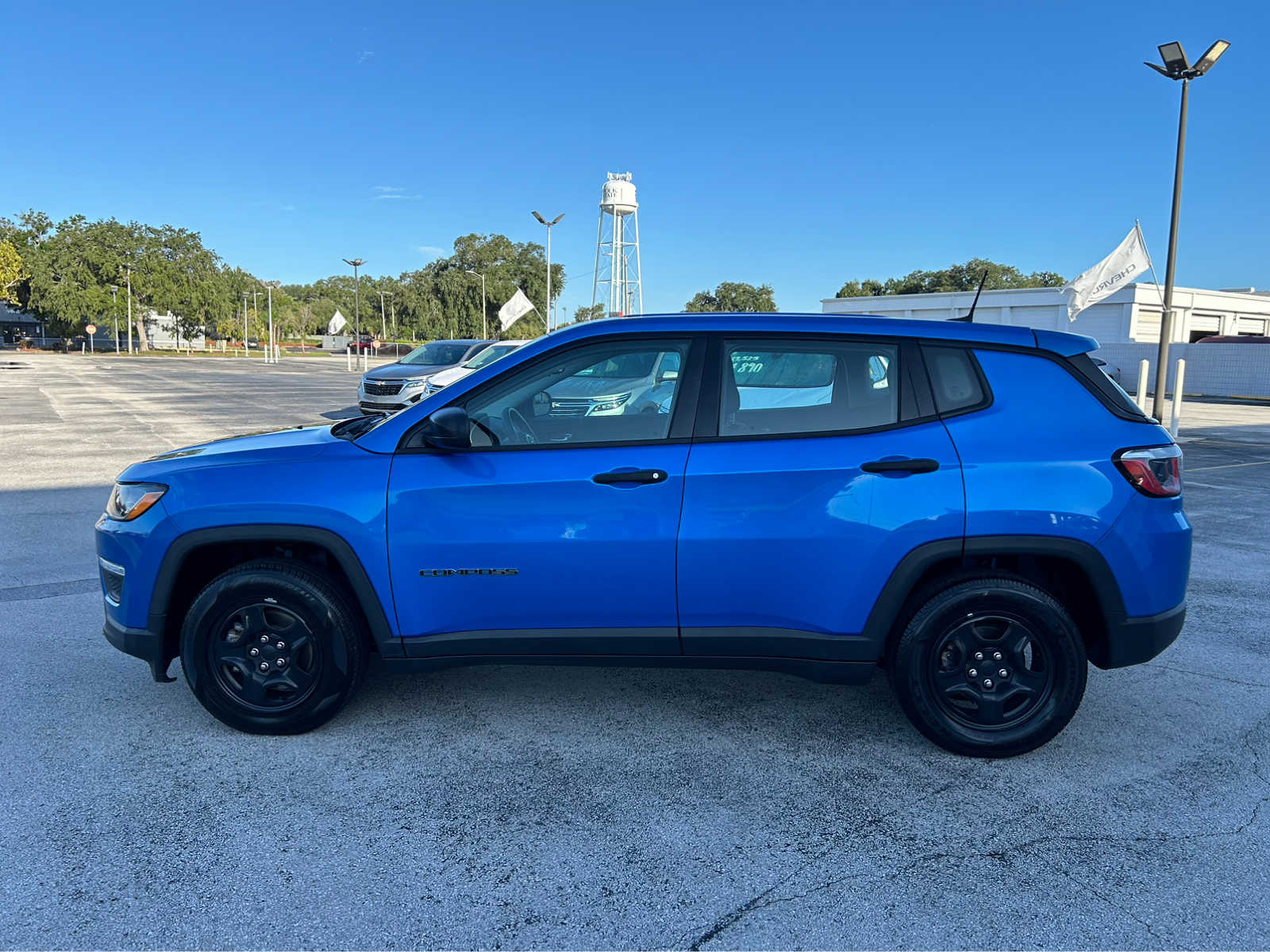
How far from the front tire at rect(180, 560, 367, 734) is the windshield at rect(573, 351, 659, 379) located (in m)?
1.38

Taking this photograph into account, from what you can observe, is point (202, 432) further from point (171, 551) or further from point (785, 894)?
point (785, 894)

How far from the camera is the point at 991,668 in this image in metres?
3.52

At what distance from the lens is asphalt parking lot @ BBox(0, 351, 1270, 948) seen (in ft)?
8.41

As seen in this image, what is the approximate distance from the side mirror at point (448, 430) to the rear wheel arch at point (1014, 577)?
1.73m

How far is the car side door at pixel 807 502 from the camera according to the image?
3355 mm

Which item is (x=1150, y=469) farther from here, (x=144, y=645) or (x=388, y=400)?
(x=388, y=400)

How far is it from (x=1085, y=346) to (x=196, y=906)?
375 cm

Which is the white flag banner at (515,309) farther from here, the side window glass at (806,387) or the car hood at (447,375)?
the side window glass at (806,387)

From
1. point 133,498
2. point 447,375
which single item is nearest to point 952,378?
point 133,498

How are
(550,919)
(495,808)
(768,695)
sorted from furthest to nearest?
1. (768,695)
2. (495,808)
3. (550,919)

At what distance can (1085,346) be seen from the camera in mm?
3594

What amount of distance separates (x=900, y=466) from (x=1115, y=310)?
56.3 m

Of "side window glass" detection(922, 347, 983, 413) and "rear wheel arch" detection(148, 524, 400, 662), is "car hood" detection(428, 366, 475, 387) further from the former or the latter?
"side window glass" detection(922, 347, 983, 413)

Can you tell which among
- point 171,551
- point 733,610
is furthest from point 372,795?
point 733,610
